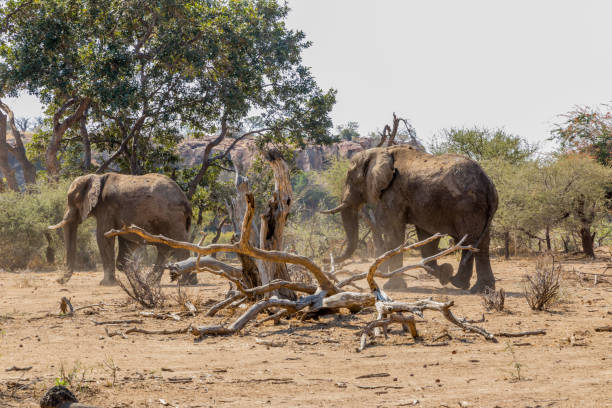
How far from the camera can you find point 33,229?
59.2 feet

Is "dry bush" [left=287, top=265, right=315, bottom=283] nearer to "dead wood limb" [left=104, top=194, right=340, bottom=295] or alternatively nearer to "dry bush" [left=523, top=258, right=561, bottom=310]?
"dead wood limb" [left=104, top=194, right=340, bottom=295]

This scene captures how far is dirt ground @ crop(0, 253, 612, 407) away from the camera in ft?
13.3

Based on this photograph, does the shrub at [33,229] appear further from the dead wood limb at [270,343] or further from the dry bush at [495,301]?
the dead wood limb at [270,343]

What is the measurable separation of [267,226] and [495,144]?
1899 centimetres

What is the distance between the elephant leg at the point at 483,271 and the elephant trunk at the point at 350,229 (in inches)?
104

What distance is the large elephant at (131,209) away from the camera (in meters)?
12.3

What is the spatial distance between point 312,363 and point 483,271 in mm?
6004

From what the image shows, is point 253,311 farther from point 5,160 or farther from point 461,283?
point 5,160

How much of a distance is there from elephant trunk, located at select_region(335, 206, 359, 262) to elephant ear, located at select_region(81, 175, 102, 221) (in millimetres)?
5051

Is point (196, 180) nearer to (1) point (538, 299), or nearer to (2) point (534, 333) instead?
(1) point (538, 299)

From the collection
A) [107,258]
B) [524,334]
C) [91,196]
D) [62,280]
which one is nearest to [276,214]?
[524,334]

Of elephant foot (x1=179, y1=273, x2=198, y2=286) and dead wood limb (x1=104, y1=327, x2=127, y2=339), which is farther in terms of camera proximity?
elephant foot (x1=179, y1=273, x2=198, y2=286)

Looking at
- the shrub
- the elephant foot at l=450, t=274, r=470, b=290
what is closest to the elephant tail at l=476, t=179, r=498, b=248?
the elephant foot at l=450, t=274, r=470, b=290

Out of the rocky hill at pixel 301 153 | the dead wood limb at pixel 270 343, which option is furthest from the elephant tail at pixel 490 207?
the rocky hill at pixel 301 153
